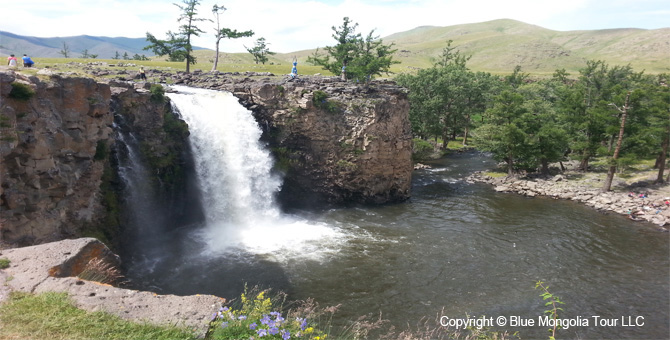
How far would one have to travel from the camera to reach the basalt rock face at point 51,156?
1349 cm

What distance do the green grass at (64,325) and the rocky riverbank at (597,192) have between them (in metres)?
33.2

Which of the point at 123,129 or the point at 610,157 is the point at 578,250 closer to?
the point at 610,157

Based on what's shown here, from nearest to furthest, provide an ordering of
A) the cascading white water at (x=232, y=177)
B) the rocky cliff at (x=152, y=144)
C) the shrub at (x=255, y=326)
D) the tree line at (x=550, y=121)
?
1. the shrub at (x=255, y=326)
2. the rocky cliff at (x=152, y=144)
3. the cascading white water at (x=232, y=177)
4. the tree line at (x=550, y=121)

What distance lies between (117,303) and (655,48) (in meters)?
213

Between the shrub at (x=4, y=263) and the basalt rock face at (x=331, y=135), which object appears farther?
the basalt rock face at (x=331, y=135)

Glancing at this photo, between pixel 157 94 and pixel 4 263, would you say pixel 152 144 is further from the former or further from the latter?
pixel 4 263

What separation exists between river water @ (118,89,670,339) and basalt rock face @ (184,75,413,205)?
1.90 meters

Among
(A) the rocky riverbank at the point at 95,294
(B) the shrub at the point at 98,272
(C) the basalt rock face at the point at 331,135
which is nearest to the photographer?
(A) the rocky riverbank at the point at 95,294

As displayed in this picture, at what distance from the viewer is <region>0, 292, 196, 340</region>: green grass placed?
20.0ft

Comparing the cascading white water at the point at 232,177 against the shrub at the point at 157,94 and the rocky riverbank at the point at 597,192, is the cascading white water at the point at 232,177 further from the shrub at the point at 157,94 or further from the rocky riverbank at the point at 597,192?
the rocky riverbank at the point at 597,192

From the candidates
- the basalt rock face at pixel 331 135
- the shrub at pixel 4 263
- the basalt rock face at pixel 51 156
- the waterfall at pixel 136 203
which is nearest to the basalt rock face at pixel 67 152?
the basalt rock face at pixel 51 156

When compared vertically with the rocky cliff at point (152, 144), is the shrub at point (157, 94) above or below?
above

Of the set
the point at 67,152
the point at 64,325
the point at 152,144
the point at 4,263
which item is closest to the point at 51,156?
the point at 67,152

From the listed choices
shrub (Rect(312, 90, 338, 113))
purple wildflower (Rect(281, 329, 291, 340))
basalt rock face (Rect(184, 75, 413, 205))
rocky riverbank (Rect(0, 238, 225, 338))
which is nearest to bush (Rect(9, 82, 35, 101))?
rocky riverbank (Rect(0, 238, 225, 338))
